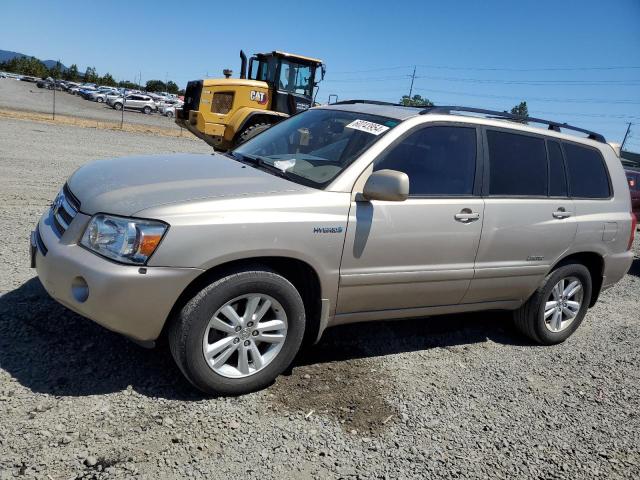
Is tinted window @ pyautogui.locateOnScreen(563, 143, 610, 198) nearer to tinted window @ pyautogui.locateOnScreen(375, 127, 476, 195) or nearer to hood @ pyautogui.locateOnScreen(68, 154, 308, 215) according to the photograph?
tinted window @ pyautogui.locateOnScreen(375, 127, 476, 195)

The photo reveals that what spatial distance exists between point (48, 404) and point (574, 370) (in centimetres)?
394

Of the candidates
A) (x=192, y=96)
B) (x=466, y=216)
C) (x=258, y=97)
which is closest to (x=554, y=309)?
(x=466, y=216)

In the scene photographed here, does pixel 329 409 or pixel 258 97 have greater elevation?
pixel 258 97

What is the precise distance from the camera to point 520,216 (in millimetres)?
4223

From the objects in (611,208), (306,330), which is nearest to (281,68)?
(611,208)

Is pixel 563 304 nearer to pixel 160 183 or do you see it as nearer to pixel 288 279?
pixel 288 279

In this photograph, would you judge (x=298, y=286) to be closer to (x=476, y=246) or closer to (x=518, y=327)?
(x=476, y=246)

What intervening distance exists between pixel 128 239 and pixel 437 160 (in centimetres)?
223

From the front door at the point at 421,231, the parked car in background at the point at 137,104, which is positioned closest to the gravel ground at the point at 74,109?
the parked car in background at the point at 137,104

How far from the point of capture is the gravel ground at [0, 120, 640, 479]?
107 inches

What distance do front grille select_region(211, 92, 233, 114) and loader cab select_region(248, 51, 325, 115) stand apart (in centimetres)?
112

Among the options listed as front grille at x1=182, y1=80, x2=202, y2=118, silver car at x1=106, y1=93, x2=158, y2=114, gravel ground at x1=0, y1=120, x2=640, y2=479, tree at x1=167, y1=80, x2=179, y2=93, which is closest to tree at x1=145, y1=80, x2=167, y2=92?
tree at x1=167, y1=80, x2=179, y2=93

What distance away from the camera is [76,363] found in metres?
3.34

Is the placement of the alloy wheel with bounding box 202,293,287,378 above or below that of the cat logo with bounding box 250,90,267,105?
below
